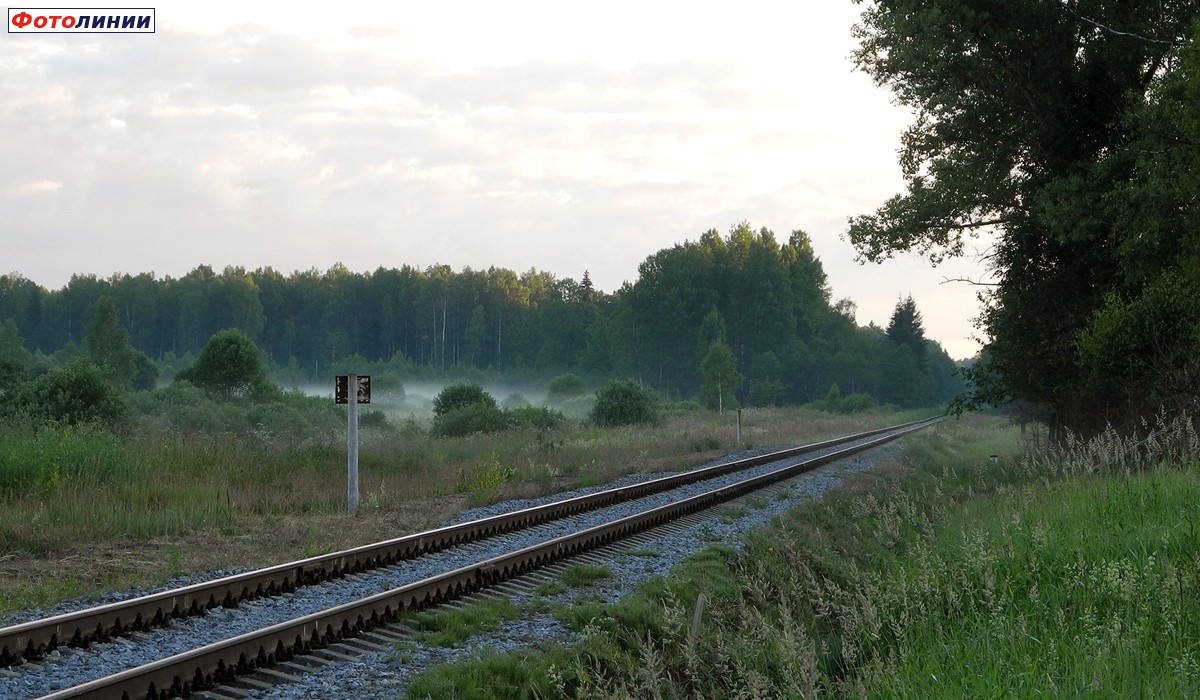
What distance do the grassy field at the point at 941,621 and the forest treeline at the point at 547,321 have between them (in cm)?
9081

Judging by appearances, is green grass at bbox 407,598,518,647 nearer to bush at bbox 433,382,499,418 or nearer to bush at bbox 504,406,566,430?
bush at bbox 504,406,566,430

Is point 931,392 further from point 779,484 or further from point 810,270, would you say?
point 779,484

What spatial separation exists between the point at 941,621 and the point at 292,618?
4.93 metres

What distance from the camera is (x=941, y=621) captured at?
751cm

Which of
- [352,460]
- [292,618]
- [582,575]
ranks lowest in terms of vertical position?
[582,575]

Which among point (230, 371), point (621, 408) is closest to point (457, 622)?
point (621, 408)

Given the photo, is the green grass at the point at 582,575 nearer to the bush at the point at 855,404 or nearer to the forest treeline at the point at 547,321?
the bush at the point at 855,404

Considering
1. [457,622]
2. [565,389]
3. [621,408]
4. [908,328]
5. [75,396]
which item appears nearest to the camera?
[457,622]

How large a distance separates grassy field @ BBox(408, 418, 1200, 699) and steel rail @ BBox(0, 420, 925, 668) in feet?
8.56

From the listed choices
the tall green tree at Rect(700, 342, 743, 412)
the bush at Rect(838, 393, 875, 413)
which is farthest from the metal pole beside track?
the bush at Rect(838, 393, 875, 413)

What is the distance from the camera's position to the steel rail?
7109mm

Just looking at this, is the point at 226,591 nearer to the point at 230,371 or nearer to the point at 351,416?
the point at 351,416

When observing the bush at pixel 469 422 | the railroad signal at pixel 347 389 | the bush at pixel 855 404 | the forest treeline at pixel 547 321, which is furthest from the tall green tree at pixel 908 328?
the railroad signal at pixel 347 389

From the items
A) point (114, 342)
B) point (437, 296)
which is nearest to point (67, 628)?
point (114, 342)
